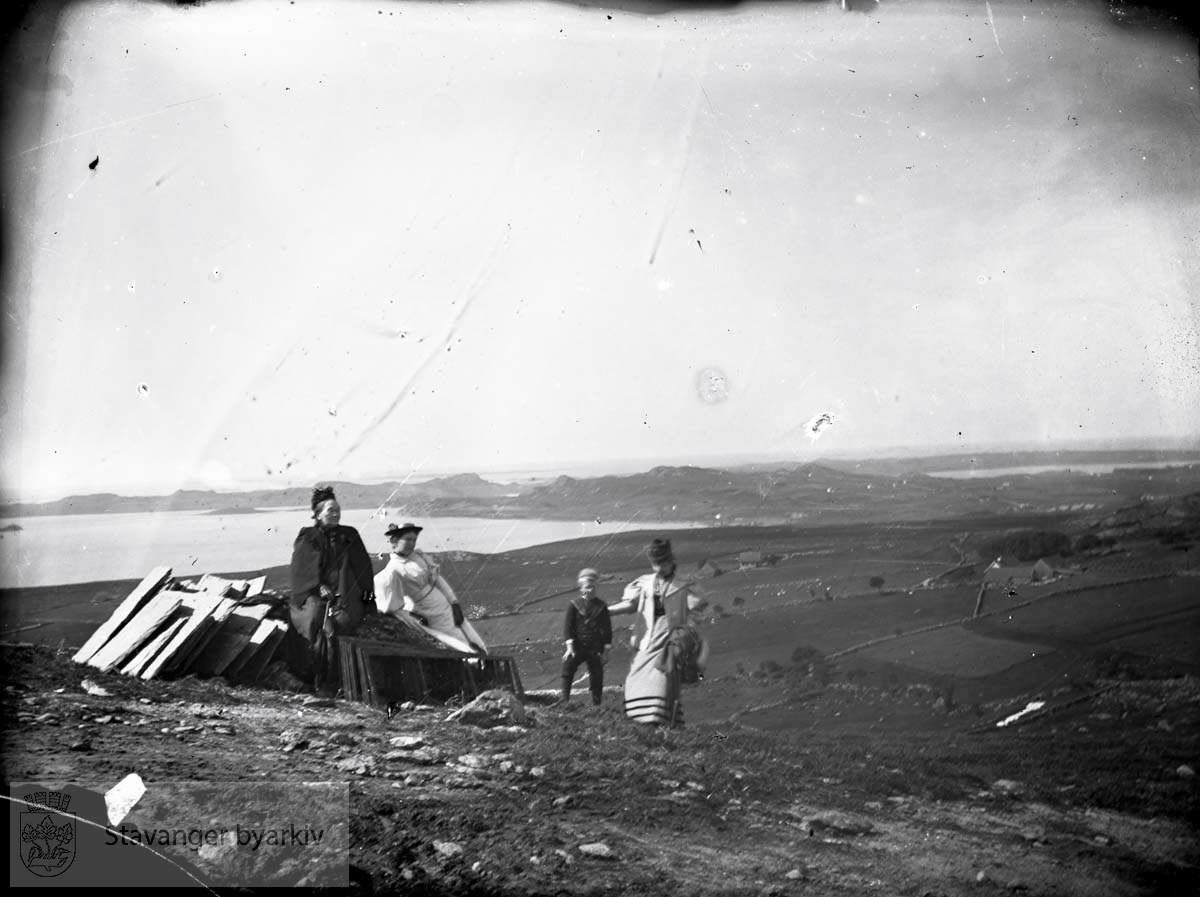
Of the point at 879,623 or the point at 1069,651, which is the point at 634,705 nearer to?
the point at 879,623

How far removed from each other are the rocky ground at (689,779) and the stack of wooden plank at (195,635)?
8cm

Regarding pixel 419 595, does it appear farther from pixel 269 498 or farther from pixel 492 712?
pixel 269 498

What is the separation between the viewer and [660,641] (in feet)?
12.9

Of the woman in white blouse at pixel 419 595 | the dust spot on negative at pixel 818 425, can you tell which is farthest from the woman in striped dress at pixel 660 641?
the dust spot on negative at pixel 818 425

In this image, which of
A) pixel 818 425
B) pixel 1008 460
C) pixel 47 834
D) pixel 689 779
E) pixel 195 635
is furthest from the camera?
pixel 1008 460

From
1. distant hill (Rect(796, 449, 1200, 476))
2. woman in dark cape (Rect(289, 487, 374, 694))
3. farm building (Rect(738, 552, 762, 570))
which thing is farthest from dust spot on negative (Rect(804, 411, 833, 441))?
woman in dark cape (Rect(289, 487, 374, 694))

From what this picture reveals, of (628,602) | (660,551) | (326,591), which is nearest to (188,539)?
(326,591)

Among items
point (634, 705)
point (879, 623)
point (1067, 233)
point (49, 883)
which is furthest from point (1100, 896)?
point (49, 883)

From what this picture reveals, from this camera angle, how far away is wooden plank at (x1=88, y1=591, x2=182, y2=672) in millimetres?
3906

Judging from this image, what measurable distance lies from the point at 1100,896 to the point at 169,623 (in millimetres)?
3850

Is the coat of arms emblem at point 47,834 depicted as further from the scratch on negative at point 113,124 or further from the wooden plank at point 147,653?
the scratch on negative at point 113,124

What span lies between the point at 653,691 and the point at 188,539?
6.75 ft

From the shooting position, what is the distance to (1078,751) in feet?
12.9

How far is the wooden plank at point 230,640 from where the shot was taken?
12.8 ft
